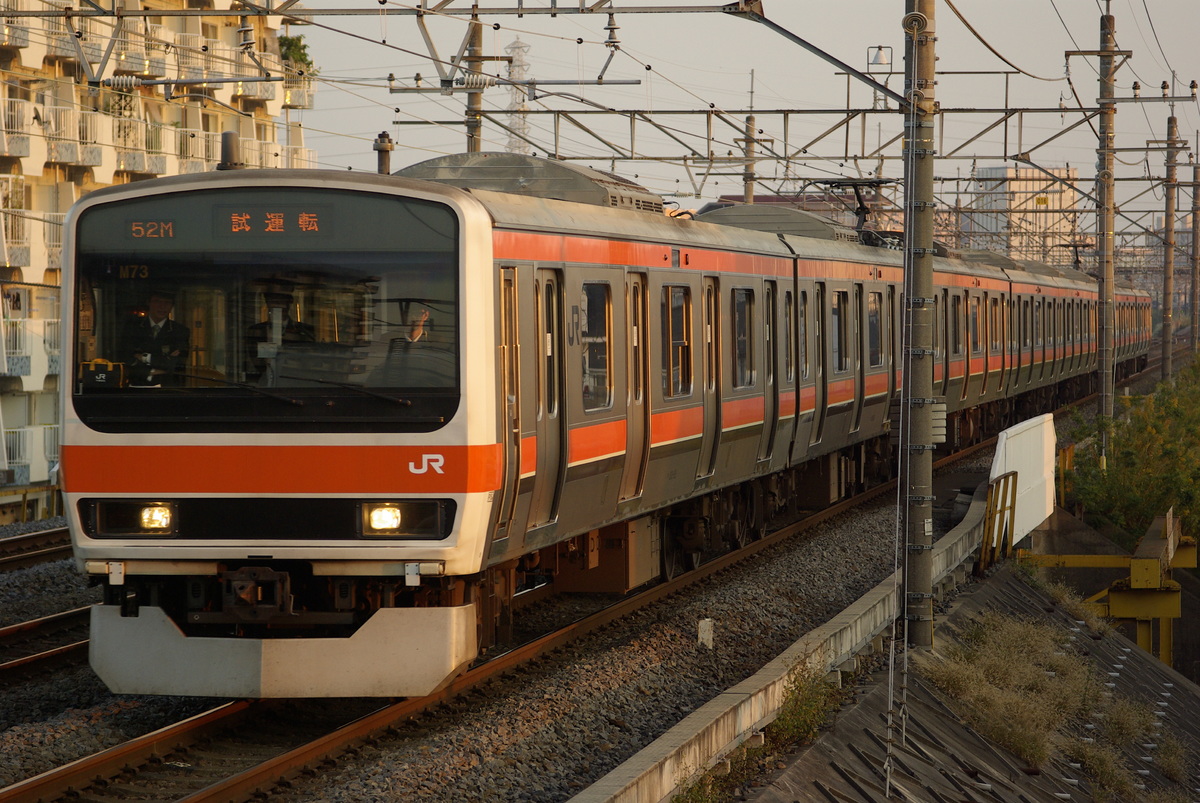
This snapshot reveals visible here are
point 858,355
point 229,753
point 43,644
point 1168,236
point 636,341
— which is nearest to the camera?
point 229,753

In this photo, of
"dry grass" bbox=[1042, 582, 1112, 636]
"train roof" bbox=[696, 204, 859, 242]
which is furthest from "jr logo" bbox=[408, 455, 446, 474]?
"dry grass" bbox=[1042, 582, 1112, 636]

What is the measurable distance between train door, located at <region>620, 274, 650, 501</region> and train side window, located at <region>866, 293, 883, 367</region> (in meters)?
7.24

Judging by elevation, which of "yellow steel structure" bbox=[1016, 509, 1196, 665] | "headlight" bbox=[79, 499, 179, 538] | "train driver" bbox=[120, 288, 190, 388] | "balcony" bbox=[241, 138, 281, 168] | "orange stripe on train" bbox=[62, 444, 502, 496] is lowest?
"yellow steel structure" bbox=[1016, 509, 1196, 665]

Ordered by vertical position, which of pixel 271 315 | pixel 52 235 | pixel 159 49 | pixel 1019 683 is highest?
pixel 159 49

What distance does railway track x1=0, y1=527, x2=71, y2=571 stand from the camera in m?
13.1

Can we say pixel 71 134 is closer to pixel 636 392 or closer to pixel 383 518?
pixel 636 392

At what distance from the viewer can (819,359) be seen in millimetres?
15164

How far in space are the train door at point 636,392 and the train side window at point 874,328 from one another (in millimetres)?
7237

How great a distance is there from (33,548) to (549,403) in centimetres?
747

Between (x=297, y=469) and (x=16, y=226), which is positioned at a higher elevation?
(x=16, y=226)

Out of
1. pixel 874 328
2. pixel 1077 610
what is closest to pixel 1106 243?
pixel 874 328

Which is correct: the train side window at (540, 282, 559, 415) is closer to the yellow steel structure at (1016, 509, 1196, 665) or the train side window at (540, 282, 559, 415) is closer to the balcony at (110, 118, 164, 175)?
the yellow steel structure at (1016, 509, 1196, 665)

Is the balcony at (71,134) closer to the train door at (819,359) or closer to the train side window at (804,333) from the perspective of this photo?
the train door at (819,359)

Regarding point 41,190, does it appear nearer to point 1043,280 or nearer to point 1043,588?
point 1043,280
